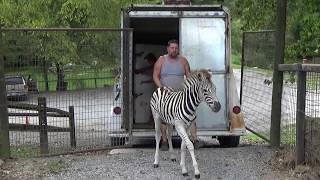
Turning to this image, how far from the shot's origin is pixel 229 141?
11.6 metres

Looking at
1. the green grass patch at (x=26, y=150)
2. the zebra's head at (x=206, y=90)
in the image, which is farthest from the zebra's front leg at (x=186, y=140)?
the green grass patch at (x=26, y=150)

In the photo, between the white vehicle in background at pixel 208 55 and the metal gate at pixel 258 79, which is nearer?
the white vehicle in background at pixel 208 55

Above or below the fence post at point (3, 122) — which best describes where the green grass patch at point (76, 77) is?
above

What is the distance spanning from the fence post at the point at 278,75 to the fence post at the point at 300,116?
162 cm

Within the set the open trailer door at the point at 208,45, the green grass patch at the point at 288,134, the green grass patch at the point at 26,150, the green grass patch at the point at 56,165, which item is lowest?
the green grass patch at the point at 26,150

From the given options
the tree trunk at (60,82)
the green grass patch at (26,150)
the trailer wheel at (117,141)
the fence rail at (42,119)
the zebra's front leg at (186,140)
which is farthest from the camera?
the trailer wheel at (117,141)

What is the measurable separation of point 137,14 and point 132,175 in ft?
11.8

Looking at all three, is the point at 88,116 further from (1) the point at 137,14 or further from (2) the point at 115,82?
(1) the point at 137,14

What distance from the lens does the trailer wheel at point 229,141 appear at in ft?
37.5

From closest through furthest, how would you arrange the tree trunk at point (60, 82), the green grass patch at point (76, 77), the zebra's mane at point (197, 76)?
the zebra's mane at point (197, 76)
the green grass patch at point (76, 77)
the tree trunk at point (60, 82)

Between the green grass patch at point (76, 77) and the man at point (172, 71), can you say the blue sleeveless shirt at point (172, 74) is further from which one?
the green grass patch at point (76, 77)

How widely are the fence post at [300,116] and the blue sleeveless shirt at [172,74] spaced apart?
201cm

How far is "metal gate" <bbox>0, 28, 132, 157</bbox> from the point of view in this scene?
9820 mm

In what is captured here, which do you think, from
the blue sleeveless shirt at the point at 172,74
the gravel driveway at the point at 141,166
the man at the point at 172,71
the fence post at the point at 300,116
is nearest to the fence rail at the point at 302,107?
the fence post at the point at 300,116
